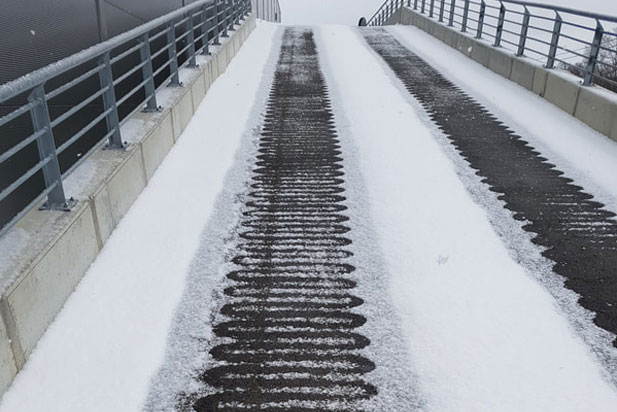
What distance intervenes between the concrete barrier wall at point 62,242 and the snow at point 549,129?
419 cm

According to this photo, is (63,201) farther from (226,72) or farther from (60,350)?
(226,72)

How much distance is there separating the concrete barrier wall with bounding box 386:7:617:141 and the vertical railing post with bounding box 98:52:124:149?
5.63 meters

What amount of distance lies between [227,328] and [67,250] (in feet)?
3.57

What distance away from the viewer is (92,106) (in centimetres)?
731

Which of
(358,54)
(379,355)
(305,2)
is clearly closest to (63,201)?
(379,355)

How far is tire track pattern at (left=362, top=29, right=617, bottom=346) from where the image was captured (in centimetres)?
372

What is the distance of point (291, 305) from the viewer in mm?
Result: 3451

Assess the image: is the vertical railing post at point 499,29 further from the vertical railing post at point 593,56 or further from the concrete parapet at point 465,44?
the vertical railing post at point 593,56

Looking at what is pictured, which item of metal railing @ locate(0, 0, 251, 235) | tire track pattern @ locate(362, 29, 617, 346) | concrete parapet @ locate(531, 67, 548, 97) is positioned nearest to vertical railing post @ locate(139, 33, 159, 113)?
metal railing @ locate(0, 0, 251, 235)

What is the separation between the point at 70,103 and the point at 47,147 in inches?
143

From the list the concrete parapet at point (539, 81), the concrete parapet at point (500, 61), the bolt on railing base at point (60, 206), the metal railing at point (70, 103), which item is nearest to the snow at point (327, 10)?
the concrete parapet at point (500, 61)

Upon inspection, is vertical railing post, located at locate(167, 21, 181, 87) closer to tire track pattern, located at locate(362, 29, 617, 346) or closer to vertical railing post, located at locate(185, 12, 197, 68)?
vertical railing post, located at locate(185, 12, 197, 68)

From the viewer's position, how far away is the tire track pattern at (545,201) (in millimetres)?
3719

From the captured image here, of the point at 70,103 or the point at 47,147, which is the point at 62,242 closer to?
the point at 47,147
